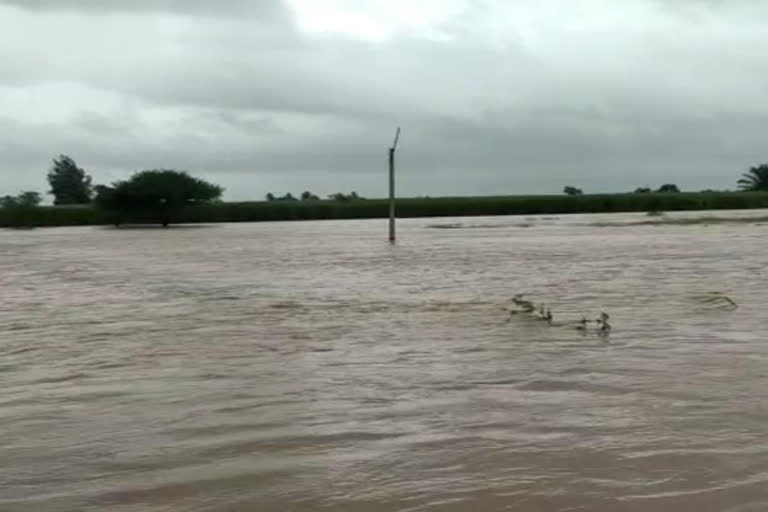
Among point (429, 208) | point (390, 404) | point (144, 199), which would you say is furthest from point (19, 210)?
point (390, 404)

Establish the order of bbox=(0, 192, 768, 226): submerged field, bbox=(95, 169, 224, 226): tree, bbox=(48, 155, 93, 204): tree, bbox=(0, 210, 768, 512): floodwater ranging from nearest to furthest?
1. bbox=(0, 210, 768, 512): floodwater
2. bbox=(95, 169, 224, 226): tree
3. bbox=(0, 192, 768, 226): submerged field
4. bbox=(48, 155, 93, 204): tree

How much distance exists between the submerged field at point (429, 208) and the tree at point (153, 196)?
2.03 metres

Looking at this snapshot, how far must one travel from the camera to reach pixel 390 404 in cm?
584

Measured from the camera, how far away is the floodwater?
4082mm

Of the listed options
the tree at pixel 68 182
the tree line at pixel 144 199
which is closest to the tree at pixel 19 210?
the tree line at pixel 144 199

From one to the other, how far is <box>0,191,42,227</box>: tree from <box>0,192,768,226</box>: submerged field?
13 cm

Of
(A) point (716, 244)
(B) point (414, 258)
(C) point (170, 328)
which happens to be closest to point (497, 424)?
(C) point (170, 328)

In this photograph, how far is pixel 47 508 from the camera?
396 centimetres

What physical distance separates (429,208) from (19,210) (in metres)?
37.7

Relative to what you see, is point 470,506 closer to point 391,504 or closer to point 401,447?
point 391,504

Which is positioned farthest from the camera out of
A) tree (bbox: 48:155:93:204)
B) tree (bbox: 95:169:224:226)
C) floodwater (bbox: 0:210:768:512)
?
tree (bbox: 48:155:93:204)

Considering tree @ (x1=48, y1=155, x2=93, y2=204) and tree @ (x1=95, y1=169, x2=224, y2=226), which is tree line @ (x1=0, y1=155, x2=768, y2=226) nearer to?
tree @ (x1=95, y1=169, x2=224, y2=226)

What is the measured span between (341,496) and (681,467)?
1.67 meters

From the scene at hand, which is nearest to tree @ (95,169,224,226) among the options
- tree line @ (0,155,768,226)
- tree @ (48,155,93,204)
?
tree line @ (0,155,768,226)
